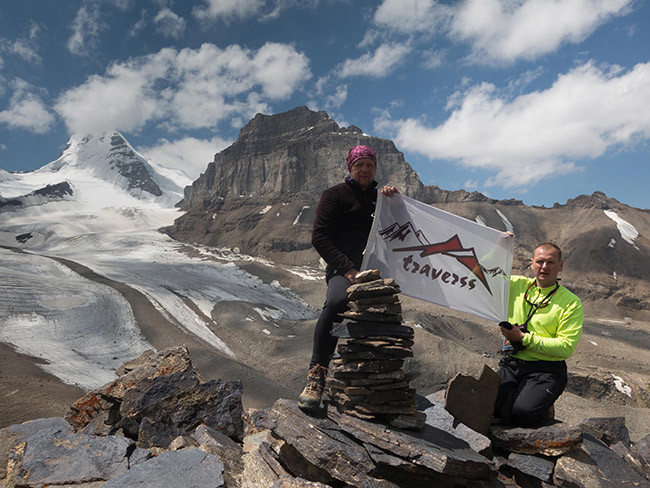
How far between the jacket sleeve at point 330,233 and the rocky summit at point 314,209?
66.6 metres

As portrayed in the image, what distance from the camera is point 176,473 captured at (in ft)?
11.3

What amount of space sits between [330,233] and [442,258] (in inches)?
72.1

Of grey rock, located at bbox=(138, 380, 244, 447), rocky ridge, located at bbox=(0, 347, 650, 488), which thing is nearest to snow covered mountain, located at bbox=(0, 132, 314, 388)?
grey rock, located at bbox=(138, 380, 244, 447)

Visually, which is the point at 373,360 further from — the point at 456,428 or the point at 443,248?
the point at 443,248

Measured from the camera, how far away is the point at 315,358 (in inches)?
152

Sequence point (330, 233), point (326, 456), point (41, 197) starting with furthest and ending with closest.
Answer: point (41, 197) → point (330, 233) → point (326, 456)

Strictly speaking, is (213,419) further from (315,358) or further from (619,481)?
(619,481)

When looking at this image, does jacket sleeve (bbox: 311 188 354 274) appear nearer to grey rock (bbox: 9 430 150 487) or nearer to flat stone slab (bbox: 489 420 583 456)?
flat stone slab (bbox: 489 420 583 456)

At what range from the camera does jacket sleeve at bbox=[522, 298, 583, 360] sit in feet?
12.4

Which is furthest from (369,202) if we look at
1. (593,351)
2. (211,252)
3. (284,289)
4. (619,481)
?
(211,252)

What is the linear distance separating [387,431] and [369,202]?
251 cm

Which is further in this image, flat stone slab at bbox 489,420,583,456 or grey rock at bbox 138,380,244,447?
grey rock at bbox 138,380,244,447

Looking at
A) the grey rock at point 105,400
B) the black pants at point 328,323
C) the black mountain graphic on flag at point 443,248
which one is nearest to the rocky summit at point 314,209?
the black mountain graphic on flag at point 443,248

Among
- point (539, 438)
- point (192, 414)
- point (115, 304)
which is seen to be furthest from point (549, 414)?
point (115, 304)
